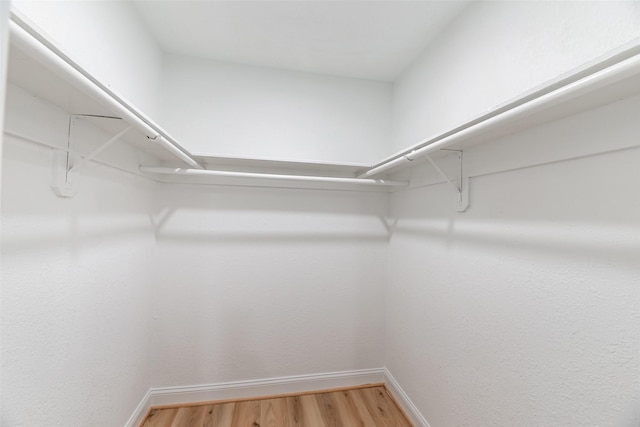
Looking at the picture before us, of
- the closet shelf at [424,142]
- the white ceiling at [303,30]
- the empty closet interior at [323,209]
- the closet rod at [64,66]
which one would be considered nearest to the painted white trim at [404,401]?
the empty closet interior at [323,209]

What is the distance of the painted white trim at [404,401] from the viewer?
4.64 ft

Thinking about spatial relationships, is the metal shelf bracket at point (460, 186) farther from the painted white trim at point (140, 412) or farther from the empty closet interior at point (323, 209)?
the painted white trim at point (140, 412)

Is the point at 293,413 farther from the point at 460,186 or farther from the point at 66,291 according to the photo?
the point at 460,186

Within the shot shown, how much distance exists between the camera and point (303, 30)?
1375 millimetres

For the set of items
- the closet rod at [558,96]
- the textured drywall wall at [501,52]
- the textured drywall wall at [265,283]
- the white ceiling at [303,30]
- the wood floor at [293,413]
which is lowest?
the wood floor at [293,413]

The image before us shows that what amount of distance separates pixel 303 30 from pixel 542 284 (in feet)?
5.22

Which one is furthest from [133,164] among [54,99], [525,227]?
[525,227]

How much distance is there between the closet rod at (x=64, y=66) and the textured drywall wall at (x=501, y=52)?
1072 millimetres

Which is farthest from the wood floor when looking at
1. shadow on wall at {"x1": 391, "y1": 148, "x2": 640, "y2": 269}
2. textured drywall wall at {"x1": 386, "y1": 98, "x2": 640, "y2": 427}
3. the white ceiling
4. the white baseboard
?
the white ceiling

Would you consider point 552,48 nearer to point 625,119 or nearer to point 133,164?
point 625,119

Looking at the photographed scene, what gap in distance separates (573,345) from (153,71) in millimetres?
2268

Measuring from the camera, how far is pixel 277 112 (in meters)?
1.74

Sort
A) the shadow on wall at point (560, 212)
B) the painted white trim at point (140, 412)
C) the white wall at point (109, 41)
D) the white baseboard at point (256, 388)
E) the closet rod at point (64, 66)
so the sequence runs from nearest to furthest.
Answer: the closet rod at point (64, 66)
the shadow on wall at point (560, 212)
the white wall at point (109, 41)
the painted white trim at point (140, 412)
the white baseboard at point (256, 388)

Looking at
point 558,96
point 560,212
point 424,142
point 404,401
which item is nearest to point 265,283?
point 404,401
